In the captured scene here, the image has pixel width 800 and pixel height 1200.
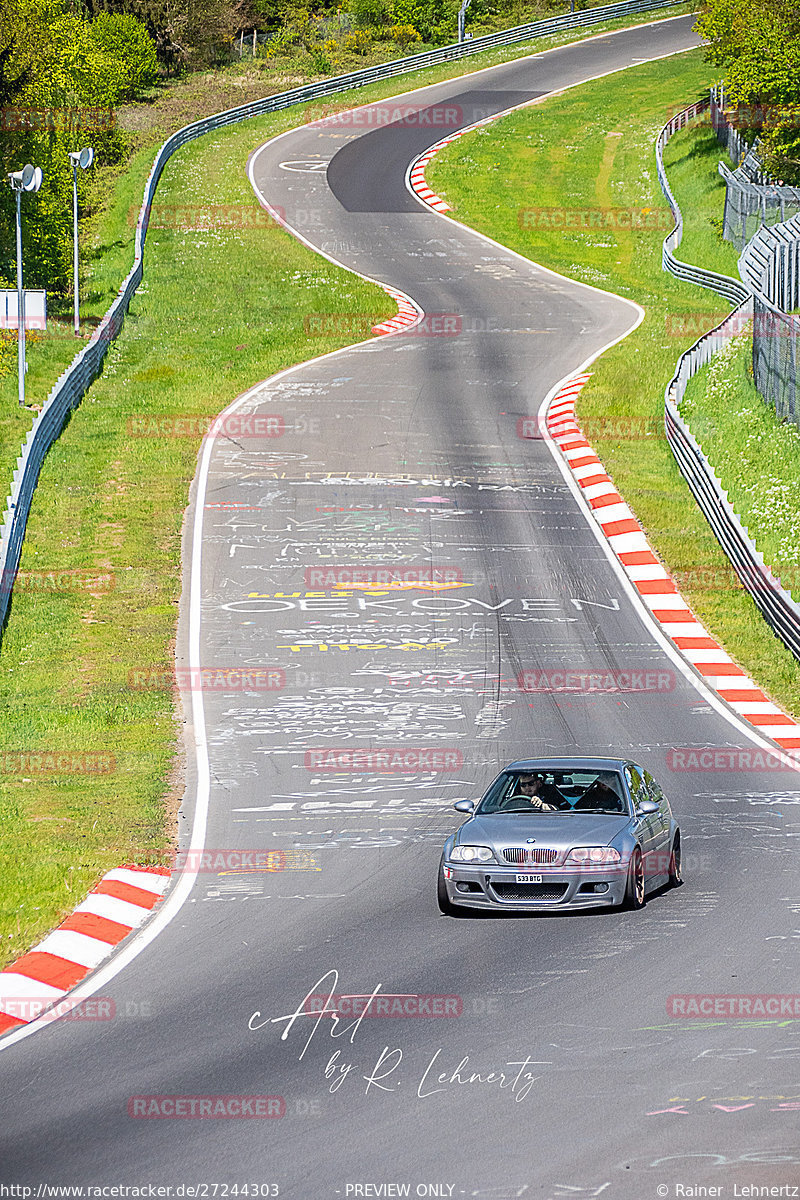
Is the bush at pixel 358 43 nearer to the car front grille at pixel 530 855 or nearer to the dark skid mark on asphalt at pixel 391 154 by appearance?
the dark skid mark on asphalt at pixel 391 154

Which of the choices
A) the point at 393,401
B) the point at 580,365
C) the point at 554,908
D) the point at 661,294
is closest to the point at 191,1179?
the point at 554,908

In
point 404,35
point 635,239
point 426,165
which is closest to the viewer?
point 635,239

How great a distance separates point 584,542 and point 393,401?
35.5ft

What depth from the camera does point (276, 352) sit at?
1718 inches

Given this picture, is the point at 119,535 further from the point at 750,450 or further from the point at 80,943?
the point at 80,943

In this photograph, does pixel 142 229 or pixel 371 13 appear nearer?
pixel 142 229

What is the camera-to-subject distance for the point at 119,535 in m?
28.9

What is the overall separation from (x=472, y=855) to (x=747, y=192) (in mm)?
43412

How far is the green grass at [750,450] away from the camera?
28.0m

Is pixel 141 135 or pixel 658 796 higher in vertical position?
pixel 141 135

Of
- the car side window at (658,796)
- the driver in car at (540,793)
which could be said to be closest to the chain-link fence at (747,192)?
the car side window at (658,796)

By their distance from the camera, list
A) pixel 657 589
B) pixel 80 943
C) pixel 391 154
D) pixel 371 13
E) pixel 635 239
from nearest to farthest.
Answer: pixel 80 943 < pixel 657 589 < pixel 635 239 < pixel 391 154 < pixel 371 13

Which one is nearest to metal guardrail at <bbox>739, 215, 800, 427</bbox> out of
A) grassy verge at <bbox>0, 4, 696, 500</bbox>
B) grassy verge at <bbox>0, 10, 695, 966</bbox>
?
grassy verge at <bbox>0, 10, 695, 966</bbox>
